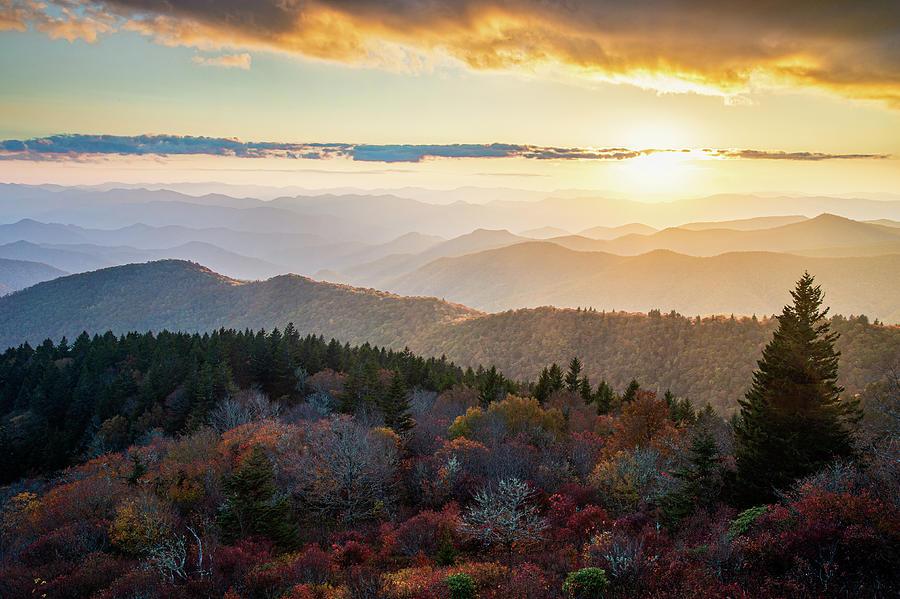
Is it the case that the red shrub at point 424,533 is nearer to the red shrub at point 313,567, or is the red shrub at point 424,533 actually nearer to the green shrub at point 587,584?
the red shrub at point 313,567

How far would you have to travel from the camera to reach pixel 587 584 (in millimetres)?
14867

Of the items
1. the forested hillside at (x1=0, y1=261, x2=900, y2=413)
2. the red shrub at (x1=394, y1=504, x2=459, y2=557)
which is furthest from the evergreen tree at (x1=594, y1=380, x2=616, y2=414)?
the red shrub at (x1=394, y1=504, x2=459, y2=557)

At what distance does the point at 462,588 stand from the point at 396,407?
102 ft

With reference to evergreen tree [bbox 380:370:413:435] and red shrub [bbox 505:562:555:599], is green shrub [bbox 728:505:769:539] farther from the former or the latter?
evergreen tree [bbox 380:370:413:435]

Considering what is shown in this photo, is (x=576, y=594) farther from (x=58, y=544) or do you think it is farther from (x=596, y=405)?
(x=596, y=405)

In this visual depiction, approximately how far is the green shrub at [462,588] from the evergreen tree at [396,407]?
29.6m

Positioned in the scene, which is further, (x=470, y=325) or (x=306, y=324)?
(x=306, y=324)

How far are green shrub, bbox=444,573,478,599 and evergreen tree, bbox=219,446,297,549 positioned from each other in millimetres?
13209

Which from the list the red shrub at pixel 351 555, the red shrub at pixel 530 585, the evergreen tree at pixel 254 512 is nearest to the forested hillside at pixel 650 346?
the red shrub at pixel 351 555

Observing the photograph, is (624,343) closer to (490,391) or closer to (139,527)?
(490,391)

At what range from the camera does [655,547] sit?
58.9 feet

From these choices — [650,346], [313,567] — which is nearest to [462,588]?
[313,567]

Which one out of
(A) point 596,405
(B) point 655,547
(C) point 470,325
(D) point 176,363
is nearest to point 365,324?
(C) point 470,325

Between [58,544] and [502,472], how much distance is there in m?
25.9
